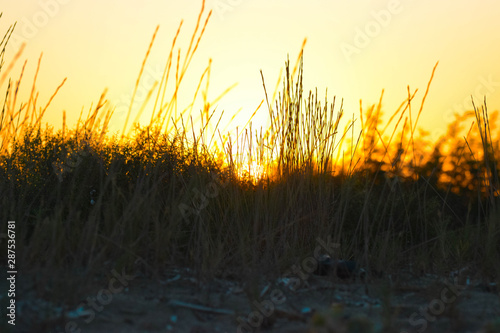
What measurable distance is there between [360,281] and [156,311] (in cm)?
107

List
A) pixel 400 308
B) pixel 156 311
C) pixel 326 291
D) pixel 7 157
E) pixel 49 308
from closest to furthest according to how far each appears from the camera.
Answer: pixel 49 308
pixel 156 311
pixel 400 308
pixel 326 291
pixel 7 157

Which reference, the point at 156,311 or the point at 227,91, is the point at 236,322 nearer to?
the point at 156,311

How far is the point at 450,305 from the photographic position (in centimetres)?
191

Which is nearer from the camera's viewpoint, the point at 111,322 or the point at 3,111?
the point at 111,322

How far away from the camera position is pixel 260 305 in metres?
1.89

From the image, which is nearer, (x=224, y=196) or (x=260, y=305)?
(x=260, y=305)

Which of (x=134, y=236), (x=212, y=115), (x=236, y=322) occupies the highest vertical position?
A: (x=212, y=115)

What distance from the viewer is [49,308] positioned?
169cm

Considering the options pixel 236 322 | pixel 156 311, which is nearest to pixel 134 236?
pixel 156 311

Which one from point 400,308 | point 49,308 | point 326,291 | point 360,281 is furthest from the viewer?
point 360,281

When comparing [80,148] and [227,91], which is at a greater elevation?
[227,91]

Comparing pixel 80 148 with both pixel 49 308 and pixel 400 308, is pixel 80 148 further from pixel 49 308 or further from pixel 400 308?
pixel 400 308

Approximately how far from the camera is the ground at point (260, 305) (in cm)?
173

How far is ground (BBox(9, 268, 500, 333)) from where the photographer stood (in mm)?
1729
